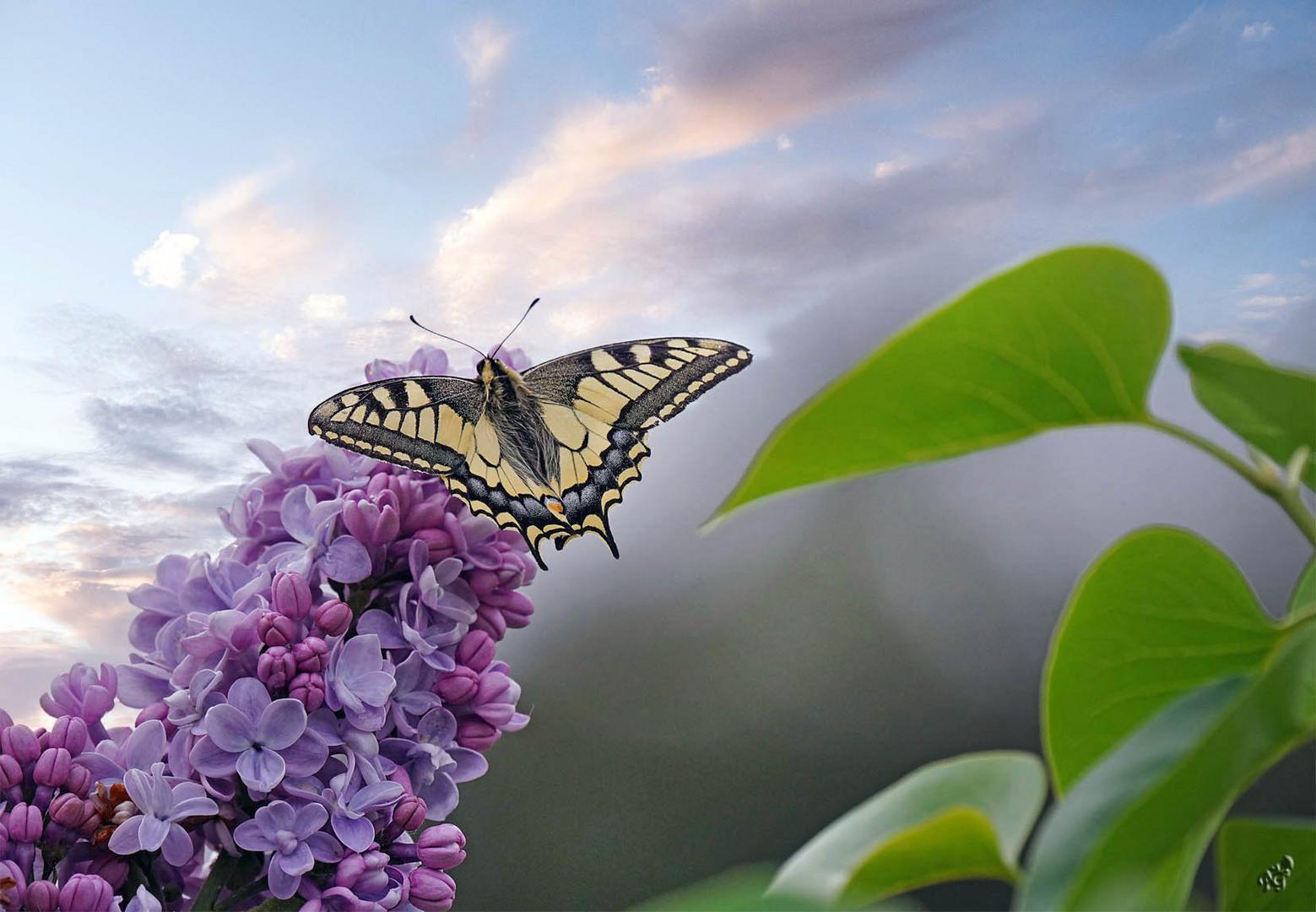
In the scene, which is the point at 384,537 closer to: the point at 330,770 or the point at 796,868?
the point at 330,770

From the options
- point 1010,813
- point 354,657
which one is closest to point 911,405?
point 1010,813

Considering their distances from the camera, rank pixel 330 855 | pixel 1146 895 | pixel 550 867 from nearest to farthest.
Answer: pixel 1146 895 < pixel 330 855 < pixel 550 867

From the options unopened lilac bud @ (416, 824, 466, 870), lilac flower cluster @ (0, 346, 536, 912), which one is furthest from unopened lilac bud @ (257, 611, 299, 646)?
unopened lilac bud @ (416, 824, 466, 870)

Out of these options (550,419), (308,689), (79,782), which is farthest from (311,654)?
(550,419)

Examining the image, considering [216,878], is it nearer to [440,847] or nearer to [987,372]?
[440,847]

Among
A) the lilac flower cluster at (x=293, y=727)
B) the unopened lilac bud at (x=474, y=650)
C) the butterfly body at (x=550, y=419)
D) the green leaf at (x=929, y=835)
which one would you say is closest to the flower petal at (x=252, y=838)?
the lilac flower cluster at (x=293, y=727)

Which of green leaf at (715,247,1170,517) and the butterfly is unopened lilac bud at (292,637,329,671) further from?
green leaf at (715,247,1170,517)
